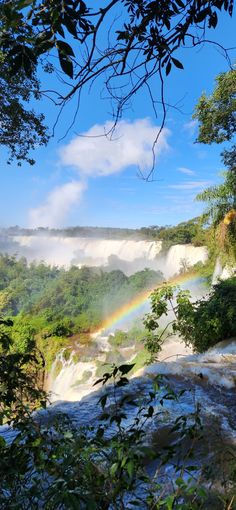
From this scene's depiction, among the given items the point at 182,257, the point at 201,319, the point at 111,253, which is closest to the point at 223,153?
the point at 201,319

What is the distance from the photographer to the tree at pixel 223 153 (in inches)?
407

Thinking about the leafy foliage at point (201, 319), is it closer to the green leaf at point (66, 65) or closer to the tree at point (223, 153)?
the tree at point (223, 153)

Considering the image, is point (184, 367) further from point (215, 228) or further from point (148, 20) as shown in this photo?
point (215, 228)

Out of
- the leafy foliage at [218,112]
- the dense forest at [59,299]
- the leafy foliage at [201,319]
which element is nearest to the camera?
the leafy foliage at [201,319]

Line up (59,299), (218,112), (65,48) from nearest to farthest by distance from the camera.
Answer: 1. (65,48)
2. (218,112)
3. (59,299)

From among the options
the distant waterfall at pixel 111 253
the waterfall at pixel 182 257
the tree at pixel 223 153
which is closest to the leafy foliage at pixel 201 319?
the tree at pixel 223 153

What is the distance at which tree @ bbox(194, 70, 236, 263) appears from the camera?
33.9 feet

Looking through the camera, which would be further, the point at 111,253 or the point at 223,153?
the point at 111,253

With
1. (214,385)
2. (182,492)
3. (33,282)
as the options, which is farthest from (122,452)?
(33,282)

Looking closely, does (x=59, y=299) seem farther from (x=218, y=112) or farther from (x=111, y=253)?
(x=218, y=112)

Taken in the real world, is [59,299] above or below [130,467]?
below

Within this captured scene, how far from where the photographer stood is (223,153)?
1172 centimetres

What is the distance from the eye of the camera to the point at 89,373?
12.5 m

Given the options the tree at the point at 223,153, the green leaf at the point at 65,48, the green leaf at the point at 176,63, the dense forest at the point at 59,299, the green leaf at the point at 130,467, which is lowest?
the dense forest at the point at 59,299
